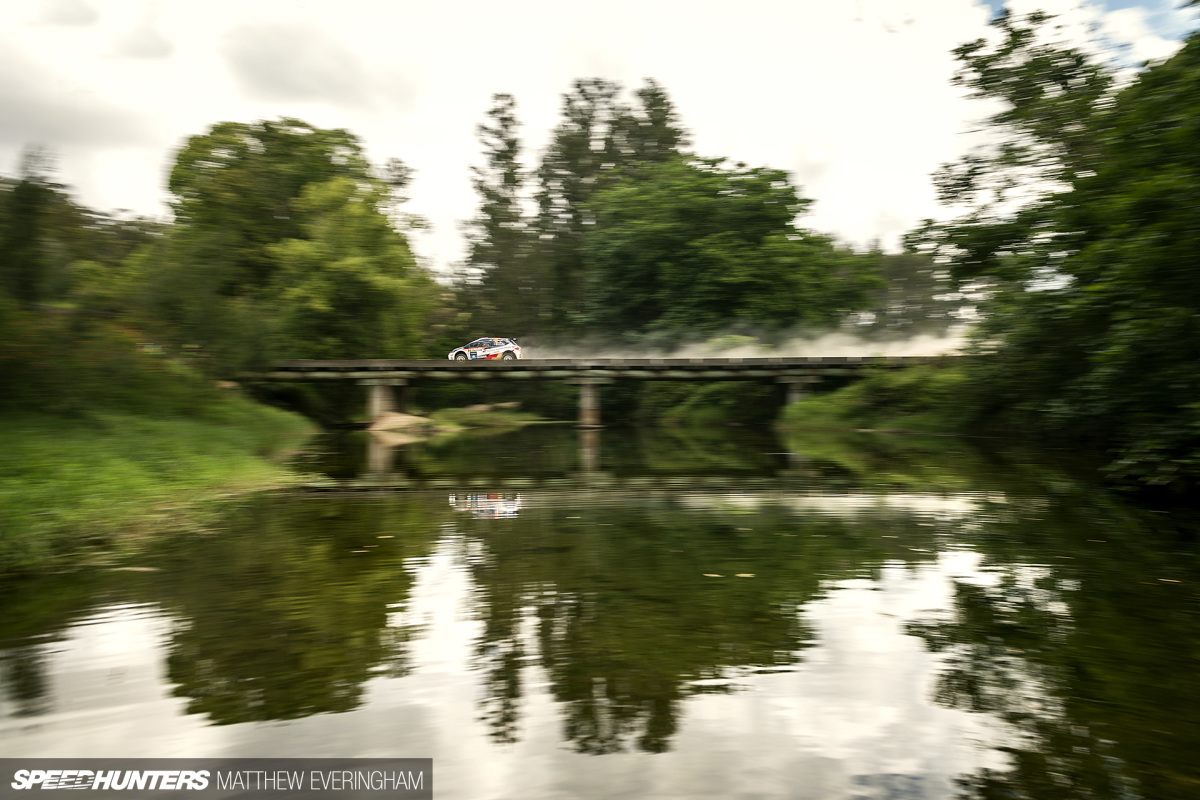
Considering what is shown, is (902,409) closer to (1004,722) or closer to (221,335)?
(221,335)

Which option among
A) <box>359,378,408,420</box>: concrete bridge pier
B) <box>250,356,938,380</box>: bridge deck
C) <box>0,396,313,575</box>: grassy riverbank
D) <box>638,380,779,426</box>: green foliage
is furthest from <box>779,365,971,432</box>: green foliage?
<box>0,396,313,575</box>: grassy riverbank

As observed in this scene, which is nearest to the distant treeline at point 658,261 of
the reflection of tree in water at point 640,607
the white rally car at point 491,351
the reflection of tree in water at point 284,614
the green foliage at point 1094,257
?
the green foliage at point 1094,257

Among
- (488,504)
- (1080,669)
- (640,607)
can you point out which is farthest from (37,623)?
(488,504)

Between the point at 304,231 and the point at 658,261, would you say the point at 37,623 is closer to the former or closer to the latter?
the point at 304,231

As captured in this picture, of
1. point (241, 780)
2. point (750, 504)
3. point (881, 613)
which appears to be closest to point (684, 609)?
point (881, 613)

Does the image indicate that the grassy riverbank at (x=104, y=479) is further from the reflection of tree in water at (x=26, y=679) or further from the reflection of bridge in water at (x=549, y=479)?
the reflection of tree in water at (x=26, y=679)

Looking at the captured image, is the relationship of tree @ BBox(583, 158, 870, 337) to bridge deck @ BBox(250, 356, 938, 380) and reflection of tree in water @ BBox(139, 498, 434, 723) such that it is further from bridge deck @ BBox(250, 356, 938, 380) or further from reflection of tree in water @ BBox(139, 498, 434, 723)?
reflection of tree in water @ BBox(139, 498, 434, 723)

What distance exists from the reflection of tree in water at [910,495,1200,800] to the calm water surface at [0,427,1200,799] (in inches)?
0.8

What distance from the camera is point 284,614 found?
5520mm

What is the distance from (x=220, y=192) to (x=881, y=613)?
4018 cm

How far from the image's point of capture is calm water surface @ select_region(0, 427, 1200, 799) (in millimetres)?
3377

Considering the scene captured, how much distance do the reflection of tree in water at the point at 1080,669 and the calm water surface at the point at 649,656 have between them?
0.02 m

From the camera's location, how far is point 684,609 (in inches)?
223

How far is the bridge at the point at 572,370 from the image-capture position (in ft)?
122
